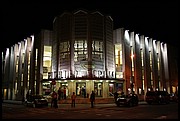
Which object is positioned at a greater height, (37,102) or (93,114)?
(37,102)

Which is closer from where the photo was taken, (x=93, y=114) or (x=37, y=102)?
(x=93, y=114)

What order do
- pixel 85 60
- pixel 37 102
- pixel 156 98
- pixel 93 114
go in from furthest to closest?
pixel 85 60
pixel 156 98
pixel 37 102
pixel 93 114

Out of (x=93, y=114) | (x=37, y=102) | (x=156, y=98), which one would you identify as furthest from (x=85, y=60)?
(x=93, y=114)

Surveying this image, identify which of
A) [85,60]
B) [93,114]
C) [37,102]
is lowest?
[93,114]

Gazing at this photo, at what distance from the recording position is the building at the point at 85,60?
36.4 meters

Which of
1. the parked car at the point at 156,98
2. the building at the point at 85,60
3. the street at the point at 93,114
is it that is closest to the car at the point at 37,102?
the street at the point at 93,114

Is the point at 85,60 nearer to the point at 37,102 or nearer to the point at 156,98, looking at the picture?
the point at 37,102

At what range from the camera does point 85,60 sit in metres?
37.0

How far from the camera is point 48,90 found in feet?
129

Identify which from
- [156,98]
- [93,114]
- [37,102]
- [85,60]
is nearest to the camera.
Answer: [93,114]

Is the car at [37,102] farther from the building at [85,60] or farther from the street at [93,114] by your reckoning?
the building at [85,60]

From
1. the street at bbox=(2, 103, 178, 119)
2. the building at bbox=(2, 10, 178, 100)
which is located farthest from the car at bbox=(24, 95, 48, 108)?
the building at bbox=(2, 10, 178, 100)

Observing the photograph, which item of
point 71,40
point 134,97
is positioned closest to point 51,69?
point 71,40

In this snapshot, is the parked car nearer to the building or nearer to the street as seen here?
the building
